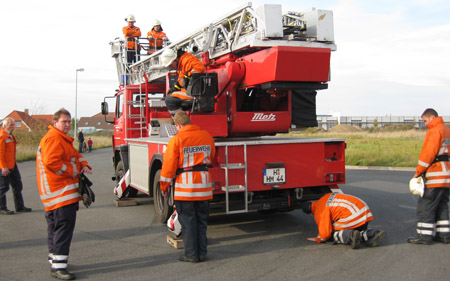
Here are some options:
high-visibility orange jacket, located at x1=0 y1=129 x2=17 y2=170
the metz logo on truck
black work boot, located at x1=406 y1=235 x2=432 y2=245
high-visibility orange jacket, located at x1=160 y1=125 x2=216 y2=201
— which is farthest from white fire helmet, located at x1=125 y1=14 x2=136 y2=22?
black work boot, located at x1=406 y1=235 x2=432 y2=245

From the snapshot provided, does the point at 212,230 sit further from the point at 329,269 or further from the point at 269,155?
the point at 329,269

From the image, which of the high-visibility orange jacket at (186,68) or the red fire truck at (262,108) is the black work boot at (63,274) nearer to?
the red fire truck at (262,108)

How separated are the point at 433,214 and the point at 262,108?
3.14 meters

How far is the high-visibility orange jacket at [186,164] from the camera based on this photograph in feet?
17.5

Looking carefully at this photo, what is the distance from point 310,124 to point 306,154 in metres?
0.96

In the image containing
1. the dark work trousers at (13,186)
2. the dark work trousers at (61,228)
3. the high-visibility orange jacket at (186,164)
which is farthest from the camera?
the dark work trousers at (13,186)

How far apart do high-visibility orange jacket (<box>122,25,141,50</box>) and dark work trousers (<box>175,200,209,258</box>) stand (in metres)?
8.29

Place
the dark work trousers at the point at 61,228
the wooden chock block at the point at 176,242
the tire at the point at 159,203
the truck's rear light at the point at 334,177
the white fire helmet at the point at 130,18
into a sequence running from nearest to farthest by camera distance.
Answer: the dark work trousers at the point at 61,228
the wooden chock block at the point at 176,242
the truck's rear light at the point at 334,177
the tire at the point at 159,203
the white fire helmet at the point at 130,18

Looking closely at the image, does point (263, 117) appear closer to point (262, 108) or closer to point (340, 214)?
point (262, 108)

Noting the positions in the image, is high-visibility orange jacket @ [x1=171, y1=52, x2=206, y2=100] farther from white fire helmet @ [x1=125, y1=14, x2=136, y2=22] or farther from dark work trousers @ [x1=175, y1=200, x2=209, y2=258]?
white fire helmet @ [x1=125, y1=14, x2=136, y2=22]

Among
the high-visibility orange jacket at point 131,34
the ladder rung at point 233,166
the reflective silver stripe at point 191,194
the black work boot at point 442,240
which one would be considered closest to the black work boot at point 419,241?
the black work boot at point 442,240

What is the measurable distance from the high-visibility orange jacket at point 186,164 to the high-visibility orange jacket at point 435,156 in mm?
3140

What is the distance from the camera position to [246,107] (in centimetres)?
743

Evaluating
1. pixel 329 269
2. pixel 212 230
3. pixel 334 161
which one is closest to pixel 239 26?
pixel 334 161
